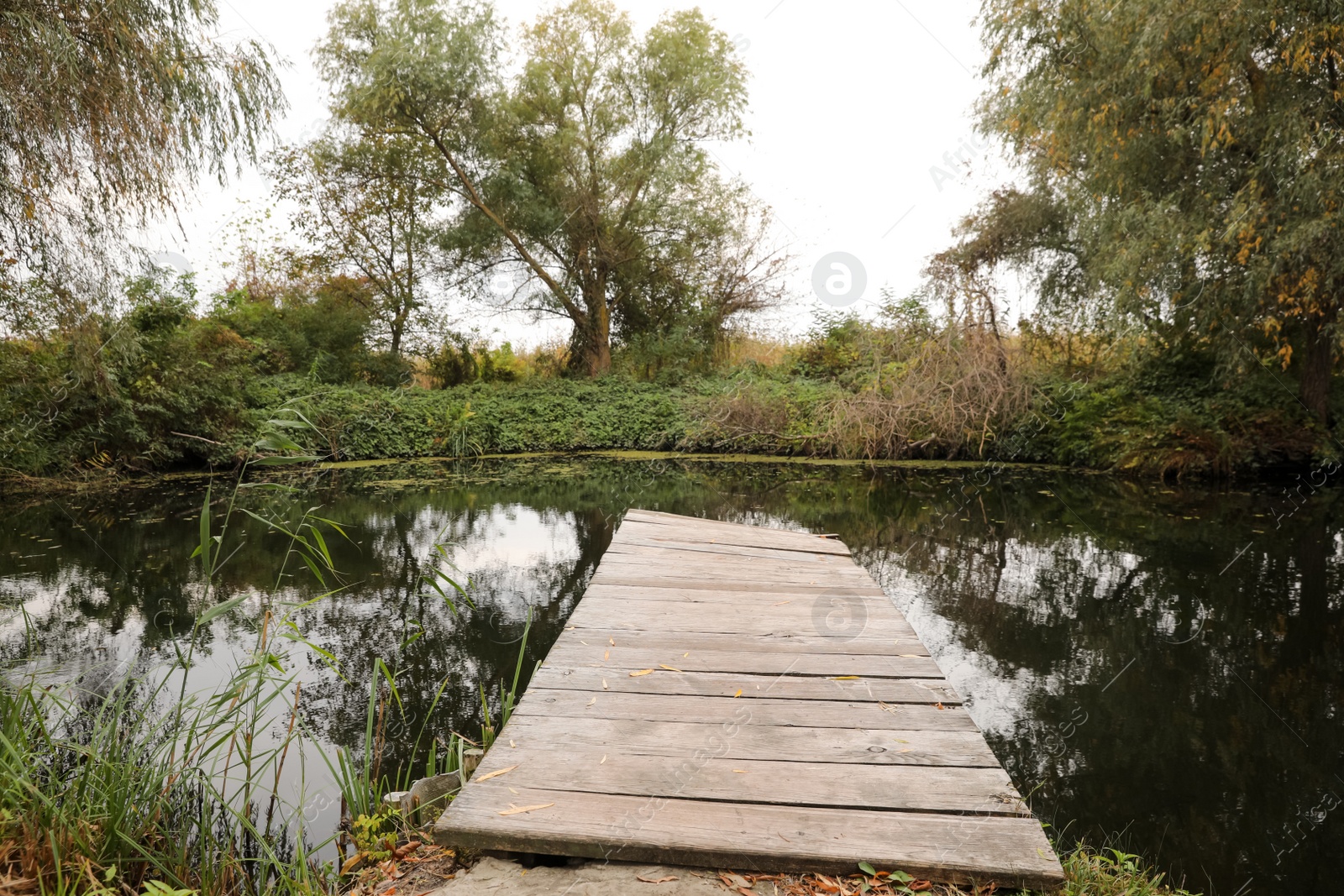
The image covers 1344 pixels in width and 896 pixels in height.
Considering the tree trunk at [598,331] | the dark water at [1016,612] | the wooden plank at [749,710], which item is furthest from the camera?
the tree trunk at [598,331]

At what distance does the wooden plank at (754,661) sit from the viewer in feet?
9.24

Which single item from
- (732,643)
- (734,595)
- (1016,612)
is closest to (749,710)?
(732,643)

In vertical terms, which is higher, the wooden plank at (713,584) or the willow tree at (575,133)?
the willow tree at (575,133)

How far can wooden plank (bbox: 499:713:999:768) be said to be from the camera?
7.01 feet

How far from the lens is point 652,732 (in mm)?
2275

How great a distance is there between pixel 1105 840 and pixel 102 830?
2.91 metres

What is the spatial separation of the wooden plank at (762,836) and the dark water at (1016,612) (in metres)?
1.00

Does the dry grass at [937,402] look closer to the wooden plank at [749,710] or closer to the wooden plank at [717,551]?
the wooden plank at [717,551]

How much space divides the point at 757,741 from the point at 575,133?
16.1 m

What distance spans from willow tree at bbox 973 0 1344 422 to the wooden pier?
25.6ft

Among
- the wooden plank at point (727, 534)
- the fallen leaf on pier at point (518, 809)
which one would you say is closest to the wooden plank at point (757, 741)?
the fallen leaf on pier at point (518, 809)

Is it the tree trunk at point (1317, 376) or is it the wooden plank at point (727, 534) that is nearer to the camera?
the wooden plank at point (727, 534)

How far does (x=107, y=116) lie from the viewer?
4691 millimetres

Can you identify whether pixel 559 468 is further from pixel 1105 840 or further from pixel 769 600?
pixel 1105 840
